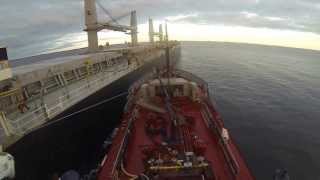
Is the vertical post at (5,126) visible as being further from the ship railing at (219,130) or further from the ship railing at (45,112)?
the ship railing at (219,130)

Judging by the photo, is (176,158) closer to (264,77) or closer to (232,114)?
(232,114)

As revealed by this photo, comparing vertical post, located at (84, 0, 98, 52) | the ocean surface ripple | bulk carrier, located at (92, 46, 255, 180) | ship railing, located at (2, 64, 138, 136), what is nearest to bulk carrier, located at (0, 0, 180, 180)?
ship railing, located at (2, 64, 138, 136)

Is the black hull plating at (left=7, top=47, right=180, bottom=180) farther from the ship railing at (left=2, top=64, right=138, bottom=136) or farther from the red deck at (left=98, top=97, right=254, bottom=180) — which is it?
the red deck at (left=98, top=97, right=254, bottom=180)

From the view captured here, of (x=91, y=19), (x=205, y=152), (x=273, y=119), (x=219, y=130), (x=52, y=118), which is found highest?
(x=91, y=19)

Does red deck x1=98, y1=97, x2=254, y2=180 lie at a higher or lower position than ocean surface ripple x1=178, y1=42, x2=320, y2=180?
higher

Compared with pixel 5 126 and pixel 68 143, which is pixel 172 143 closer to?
pixel 5 126

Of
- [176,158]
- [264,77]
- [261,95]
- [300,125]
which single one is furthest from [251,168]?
[264,77]

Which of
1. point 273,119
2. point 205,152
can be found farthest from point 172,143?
point 273,119
